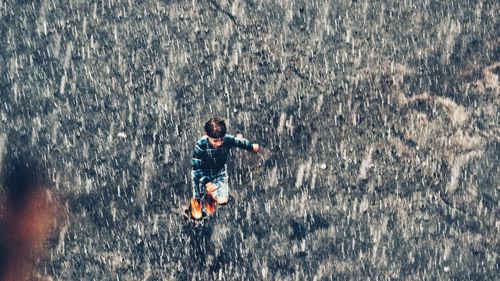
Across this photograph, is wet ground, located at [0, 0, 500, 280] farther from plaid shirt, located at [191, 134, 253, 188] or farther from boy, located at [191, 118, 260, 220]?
plaid shirt, located at [191, 134, 253, 188]

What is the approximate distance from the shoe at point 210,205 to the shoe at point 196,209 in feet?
0.26

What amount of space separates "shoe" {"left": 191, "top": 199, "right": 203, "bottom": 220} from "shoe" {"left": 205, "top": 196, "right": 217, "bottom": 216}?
8 centimetres

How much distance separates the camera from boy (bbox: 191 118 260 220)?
440 centimetres

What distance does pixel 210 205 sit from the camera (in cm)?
484

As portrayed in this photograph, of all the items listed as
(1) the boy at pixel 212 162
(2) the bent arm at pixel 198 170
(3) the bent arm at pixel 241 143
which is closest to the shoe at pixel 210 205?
(1) the boy at pixel 212 162

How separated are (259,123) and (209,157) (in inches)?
27.8

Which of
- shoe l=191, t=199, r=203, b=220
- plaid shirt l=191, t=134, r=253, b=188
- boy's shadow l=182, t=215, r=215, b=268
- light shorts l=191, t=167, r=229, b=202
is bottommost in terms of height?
boy's shadow l=182, t=215, r=215, b=268

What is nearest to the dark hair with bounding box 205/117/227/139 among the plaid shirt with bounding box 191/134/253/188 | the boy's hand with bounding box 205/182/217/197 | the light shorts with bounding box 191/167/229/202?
the plaid shirt with bounding box 191/134/253/188

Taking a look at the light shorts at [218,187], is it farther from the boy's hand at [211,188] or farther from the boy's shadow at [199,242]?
the boy's shadow at [199,242]

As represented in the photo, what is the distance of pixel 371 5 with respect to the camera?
16.0 feet

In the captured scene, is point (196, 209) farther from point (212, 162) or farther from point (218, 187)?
point (212, 162)

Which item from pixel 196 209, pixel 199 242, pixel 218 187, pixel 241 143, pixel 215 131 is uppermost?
pixel 215 131

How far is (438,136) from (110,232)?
3.44 metres

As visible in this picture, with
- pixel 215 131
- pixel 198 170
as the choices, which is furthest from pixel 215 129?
pixel 198 170
